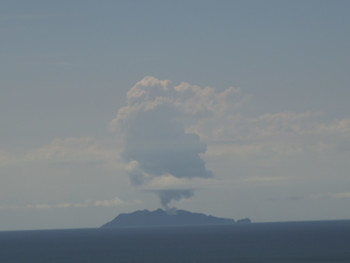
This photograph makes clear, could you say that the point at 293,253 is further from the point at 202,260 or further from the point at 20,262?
the point at 20,262

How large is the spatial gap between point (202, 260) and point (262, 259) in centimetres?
1679

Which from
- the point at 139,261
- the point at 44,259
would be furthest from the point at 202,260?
the point at 44,259

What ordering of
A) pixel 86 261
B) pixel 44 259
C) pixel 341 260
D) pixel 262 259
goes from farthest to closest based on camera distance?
pixel 44 259
pixel 86 261
pixel 262 259
pixel 341 260

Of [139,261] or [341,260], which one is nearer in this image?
[341,260]

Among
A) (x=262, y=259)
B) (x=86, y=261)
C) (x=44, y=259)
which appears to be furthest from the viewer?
(x=44, y=259)

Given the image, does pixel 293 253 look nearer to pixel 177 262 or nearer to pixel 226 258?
pixel 226 258

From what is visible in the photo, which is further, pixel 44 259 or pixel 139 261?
pixel 44 259

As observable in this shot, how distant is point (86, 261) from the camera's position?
548 ft

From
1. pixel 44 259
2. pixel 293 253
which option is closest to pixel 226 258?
pixel 293 253

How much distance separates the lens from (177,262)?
153750mm

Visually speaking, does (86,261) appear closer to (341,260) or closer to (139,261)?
(139,261)

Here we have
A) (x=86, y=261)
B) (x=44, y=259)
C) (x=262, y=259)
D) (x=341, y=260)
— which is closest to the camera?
(x=341, y=260)

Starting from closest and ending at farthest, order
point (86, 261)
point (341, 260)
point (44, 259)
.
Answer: point (341, 260), point (86, 261), point (44, 259)

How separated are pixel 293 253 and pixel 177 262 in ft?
140
